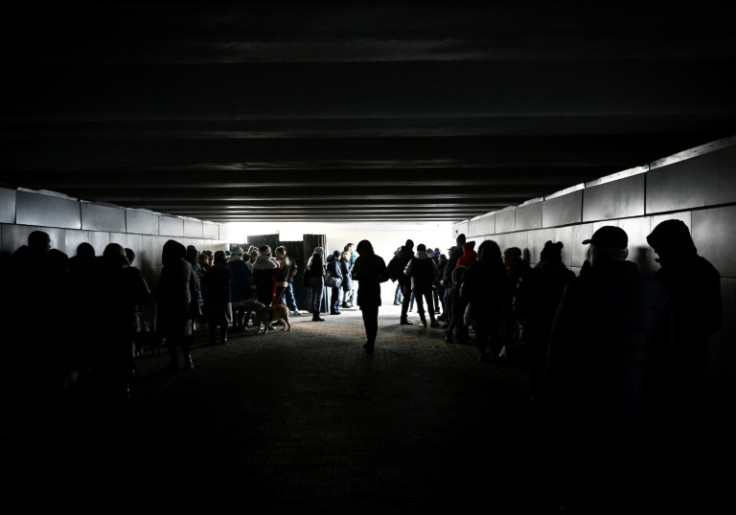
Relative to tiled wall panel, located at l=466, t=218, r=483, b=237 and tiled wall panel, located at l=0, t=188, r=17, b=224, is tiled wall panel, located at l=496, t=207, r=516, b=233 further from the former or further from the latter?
tiled wall panel, located at l=0, t=188, r=17, b=224

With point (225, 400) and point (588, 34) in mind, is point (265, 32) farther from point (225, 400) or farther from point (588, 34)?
point (225, 400)

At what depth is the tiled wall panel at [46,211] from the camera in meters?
7.92

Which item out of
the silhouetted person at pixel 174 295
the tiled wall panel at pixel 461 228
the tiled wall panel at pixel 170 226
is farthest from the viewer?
the tiled wall panel at pixel 461 228

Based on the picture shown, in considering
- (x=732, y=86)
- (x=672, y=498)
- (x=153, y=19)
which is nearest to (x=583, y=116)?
(x=732, y=86)

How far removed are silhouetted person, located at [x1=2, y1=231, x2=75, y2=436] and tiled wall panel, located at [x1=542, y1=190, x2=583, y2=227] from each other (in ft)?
26.1

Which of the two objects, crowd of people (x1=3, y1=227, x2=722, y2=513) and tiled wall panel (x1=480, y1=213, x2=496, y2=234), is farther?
tiled wall panel (x1=480, y1=213, x2=496, y2=234)

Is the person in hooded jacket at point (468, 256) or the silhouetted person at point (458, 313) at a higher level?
the person in hooded jacket at point (468, 256)

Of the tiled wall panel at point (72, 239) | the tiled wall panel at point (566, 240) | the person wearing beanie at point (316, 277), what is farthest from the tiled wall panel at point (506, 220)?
the tiled wall panel at point (72, 239)

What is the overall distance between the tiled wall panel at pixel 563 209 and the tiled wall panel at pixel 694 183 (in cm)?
240

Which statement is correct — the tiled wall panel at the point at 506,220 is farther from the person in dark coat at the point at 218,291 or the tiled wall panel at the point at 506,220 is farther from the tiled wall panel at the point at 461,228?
the person in dark coat at the point at 218,291

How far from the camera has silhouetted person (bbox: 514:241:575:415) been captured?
18.3ft

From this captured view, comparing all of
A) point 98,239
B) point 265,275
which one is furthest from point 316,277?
point 98,239

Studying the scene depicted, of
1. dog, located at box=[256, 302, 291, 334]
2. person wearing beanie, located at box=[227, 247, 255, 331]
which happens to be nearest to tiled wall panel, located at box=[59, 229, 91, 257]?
person wearing beanie, located at box=[227, 247, 255, 331]

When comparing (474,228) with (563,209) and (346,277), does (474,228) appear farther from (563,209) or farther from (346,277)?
(563,209)
